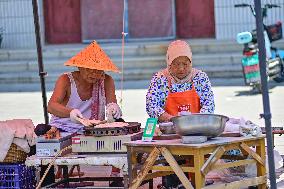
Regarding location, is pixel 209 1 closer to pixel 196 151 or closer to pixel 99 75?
pixel 99 75

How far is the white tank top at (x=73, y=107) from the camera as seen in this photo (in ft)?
21.1

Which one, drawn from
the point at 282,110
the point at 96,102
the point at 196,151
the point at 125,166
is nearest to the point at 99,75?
the point at 96,102

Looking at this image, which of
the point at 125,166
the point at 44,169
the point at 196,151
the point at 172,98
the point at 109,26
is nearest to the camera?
the point at 196,151

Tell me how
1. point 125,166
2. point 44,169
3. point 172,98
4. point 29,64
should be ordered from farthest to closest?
1. point 29,64
2. point 172,98
3. point 44,169
4. point 125,166

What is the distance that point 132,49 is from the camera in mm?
15438

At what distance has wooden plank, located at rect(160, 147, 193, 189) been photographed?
16.6 ft

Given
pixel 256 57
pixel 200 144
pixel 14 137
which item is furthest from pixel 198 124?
pixel 256 57

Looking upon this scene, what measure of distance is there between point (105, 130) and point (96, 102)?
3.37 feet

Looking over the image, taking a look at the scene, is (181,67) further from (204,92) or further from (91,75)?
(91,75)

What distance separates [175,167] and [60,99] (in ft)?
5.64

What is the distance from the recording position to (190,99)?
251 inches

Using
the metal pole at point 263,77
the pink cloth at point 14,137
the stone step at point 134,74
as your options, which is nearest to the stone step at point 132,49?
the stone step at point 134,74

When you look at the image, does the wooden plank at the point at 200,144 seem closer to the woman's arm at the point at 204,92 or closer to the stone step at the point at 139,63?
the woman's arm at the point at 204,92

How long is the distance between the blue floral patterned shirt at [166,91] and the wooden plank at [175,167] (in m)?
1.20
